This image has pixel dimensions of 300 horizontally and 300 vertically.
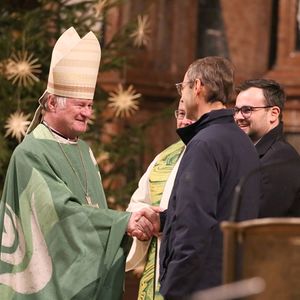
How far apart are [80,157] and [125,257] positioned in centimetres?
54

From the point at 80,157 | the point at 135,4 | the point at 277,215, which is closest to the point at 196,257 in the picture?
the point at 277,215

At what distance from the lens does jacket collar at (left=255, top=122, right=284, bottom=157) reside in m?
5.30

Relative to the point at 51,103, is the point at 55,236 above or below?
below

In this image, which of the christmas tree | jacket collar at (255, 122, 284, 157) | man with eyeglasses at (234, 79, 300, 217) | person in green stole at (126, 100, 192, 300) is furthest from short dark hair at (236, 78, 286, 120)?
the christmas tree

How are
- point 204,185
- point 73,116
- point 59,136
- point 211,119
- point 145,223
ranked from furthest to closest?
point 59,136
point 73,116
point 145,223
point 211,119
point 204,185

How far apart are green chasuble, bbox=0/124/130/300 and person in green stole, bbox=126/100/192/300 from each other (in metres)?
0.13

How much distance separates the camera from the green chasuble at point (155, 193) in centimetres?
518

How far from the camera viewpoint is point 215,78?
4.61 m

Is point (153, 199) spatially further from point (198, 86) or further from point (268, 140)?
point (198, 86)

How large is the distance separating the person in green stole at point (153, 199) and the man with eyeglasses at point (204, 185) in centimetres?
60

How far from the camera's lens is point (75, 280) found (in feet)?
16.8

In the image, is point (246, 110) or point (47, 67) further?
point (47, 67)

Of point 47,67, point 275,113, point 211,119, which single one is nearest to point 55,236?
point 211,119

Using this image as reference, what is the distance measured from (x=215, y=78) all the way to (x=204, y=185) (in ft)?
1.66
